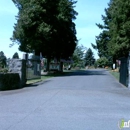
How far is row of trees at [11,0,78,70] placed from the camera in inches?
1634

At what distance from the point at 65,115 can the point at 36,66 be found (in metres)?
23.9

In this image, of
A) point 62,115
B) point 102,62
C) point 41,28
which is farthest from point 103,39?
point 62,115

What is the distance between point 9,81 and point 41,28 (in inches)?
857

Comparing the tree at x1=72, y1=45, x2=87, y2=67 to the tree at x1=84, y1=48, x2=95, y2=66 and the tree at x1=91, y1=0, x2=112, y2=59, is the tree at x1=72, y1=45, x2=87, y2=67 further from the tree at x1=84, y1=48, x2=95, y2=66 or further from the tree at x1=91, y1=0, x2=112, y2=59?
the tree at x1=91, y1=0, x2=112, y2=59

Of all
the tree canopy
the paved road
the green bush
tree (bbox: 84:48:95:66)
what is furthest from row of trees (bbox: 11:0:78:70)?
tree (bbox: 84:48:95:66)

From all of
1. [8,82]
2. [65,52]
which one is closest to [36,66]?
[8,82]

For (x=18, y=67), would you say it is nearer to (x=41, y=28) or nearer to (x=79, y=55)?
(x=41, y=28)

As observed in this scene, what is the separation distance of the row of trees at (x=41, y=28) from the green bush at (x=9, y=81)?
20539 millimetres

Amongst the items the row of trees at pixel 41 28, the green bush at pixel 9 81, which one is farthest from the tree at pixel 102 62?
the green bush at pixel 9 81

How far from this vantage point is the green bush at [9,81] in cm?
1977

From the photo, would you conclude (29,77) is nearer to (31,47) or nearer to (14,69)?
(14,69)

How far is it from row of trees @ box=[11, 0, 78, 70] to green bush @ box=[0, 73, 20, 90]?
20.5 metres

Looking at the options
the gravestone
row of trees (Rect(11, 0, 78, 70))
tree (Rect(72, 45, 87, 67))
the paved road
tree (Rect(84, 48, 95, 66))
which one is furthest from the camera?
tree (Rect(84, 48, 95, 66))

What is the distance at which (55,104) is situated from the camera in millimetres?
11836
